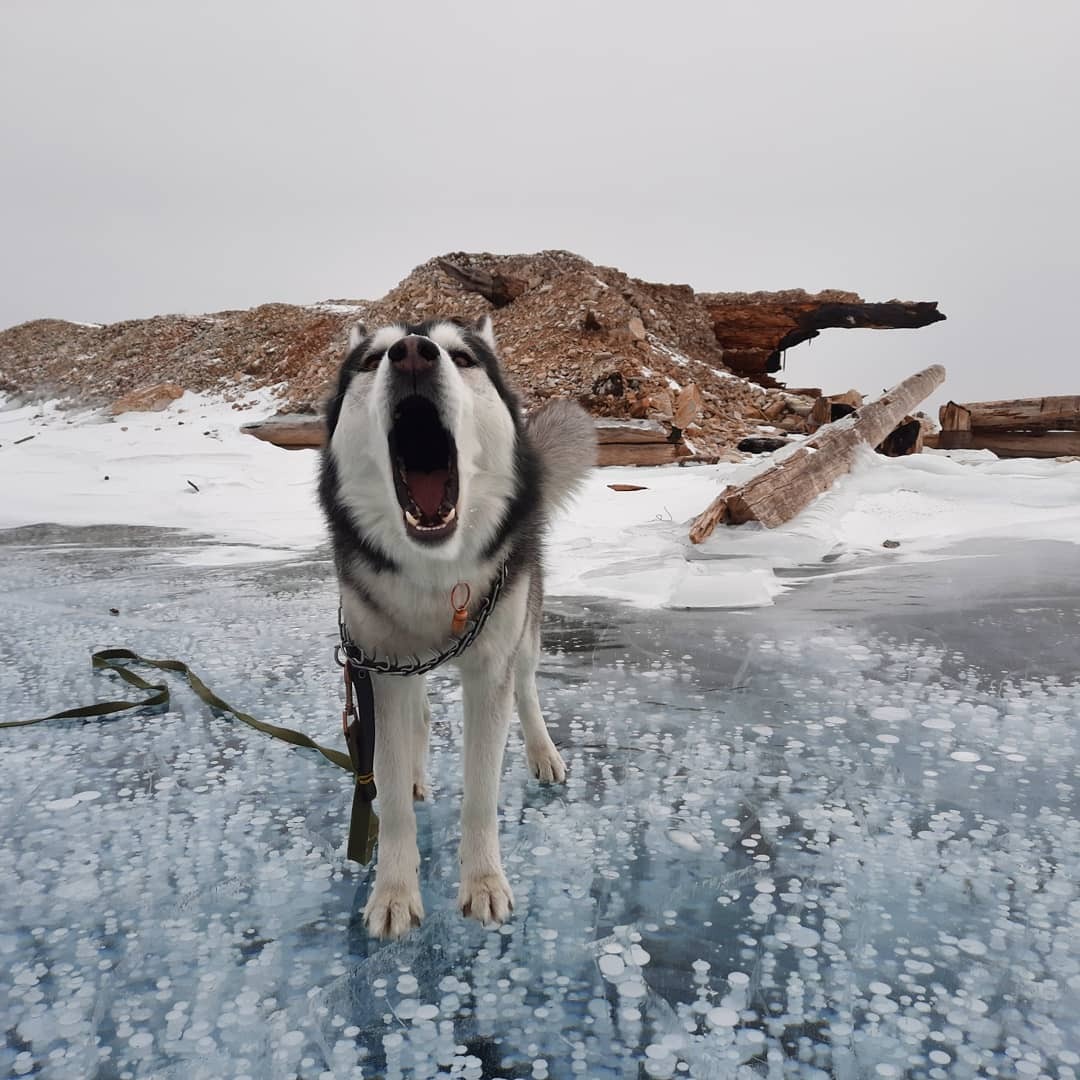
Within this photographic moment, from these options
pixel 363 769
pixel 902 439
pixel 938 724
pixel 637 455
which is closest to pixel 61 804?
pixel 363 769

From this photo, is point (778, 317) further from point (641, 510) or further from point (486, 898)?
point (486, 898)

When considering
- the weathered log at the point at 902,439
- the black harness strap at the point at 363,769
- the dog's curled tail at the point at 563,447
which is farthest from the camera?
the weathered log at the point at 902,439

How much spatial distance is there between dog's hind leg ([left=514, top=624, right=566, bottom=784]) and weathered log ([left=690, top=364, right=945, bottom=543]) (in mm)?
3802

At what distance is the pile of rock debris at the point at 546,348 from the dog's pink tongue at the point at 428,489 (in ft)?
33.1

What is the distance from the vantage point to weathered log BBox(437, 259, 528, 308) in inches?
802

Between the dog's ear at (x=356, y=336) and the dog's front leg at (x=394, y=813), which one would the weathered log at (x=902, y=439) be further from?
the dog's front leg at (x=394, y=813)

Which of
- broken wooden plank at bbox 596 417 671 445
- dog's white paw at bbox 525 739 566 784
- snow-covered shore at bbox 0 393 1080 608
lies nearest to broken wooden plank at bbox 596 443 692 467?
broken wooden plank at bbox 596 417 671 445

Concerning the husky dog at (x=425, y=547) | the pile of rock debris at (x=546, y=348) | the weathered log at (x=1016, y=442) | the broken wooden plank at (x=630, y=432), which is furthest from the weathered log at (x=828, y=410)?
the husky dog at (x=425, y=547)

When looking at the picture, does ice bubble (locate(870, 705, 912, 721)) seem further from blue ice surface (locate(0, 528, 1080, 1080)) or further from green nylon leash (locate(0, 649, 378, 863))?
green nylon leash (locate(0, 649, 378, 863))

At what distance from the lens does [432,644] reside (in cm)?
199

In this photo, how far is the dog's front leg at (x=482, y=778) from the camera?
1.90 metres

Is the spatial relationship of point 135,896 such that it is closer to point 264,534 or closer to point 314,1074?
point 314,1074

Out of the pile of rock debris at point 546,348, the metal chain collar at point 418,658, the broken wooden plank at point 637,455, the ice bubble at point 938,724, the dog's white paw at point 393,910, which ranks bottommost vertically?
the dog's white paw at point 393,910

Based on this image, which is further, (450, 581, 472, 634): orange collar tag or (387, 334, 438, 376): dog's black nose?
(450, 581, 472, 634): orange collar tag
